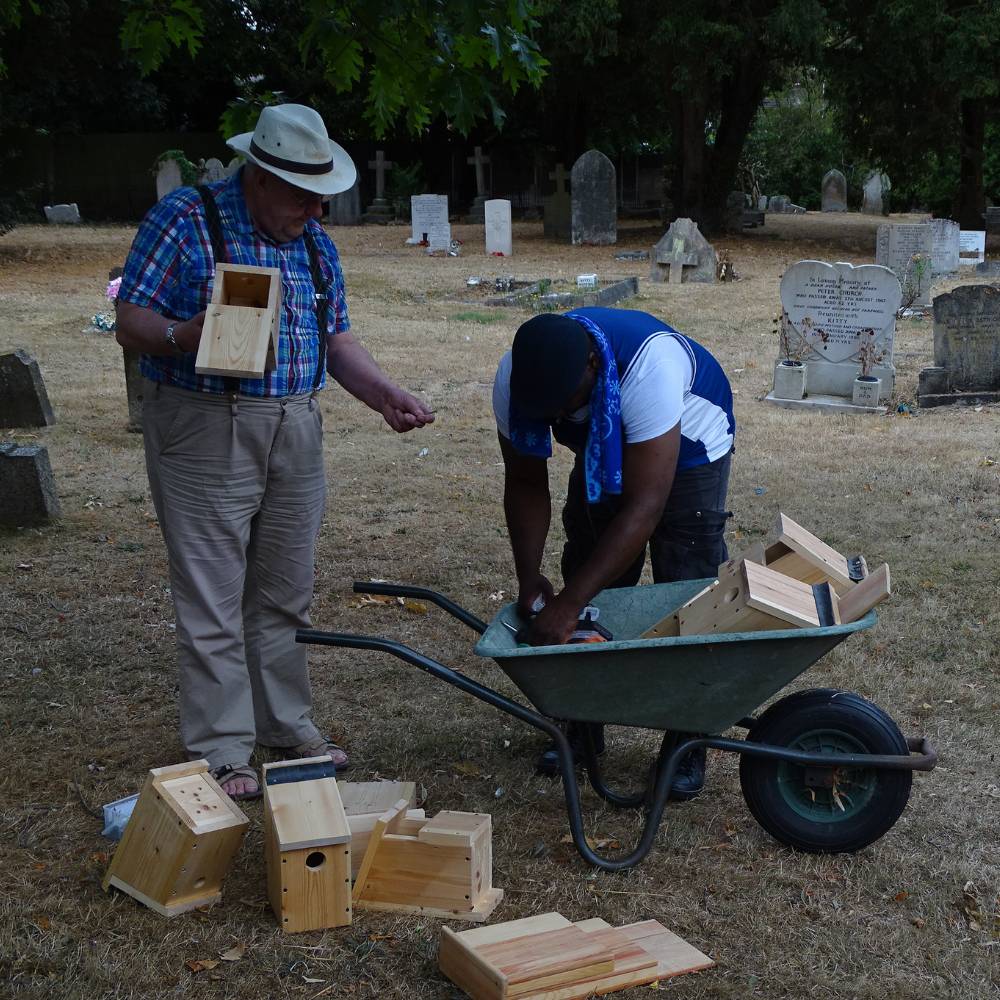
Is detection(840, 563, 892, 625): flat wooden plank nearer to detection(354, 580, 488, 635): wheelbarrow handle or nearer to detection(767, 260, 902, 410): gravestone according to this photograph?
detection(354, 580, 488, 635): wheelbarrow handle

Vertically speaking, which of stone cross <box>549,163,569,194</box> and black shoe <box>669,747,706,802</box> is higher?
stone cross <box>549,163,569,194</box>

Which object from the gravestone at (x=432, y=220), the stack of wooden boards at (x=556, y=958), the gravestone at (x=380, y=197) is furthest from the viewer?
the gravestone at (x=380, y=197)

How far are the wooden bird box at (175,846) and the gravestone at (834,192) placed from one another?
34.5m

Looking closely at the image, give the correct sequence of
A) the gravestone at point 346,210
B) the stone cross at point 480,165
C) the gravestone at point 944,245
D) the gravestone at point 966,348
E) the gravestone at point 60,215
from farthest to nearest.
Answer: the stone cross at point 480,165 < the gravestone at point 346,210 < the gravestone at point 60,215 < the gravestone at point 944,245 < the gravestone at point 966,348

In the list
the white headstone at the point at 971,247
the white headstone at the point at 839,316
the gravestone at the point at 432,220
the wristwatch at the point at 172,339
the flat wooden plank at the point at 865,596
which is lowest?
the flat wooden plank at the point at 865,596

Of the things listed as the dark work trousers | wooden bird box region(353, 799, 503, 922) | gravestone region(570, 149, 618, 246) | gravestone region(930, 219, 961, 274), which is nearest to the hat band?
the dark work trousers

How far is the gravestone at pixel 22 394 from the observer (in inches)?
331

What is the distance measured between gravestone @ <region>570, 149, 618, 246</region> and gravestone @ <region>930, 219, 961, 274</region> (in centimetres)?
649

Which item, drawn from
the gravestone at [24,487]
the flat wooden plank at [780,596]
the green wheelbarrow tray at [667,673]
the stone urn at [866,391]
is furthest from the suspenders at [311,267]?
the stone urn at [866,391]

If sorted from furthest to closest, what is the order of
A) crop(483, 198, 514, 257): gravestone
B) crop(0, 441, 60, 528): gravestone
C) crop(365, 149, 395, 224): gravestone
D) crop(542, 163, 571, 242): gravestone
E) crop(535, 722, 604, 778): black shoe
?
crop(365, 149, 395, 224): gravestone
crop(542, 163, 571, 242): gravestone
crop(483, 198, 514, 257): gravestone
crop(0, 441, 60, 528): gravestone
crop(535, 722, 604, 778): black shoe

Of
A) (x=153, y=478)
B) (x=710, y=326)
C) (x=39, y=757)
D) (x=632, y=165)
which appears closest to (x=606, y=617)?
(x=153, y=478)

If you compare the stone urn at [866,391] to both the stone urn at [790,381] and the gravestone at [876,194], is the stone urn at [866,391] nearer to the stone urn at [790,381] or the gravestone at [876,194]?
the stone urn at [790,381]

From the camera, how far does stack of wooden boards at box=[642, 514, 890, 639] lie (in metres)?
2.96

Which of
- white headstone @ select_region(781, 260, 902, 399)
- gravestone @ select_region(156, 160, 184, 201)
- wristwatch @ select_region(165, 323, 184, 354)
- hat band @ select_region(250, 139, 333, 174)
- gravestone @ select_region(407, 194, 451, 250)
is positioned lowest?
white headstone @ select_region(781, 260, 902, 399)
